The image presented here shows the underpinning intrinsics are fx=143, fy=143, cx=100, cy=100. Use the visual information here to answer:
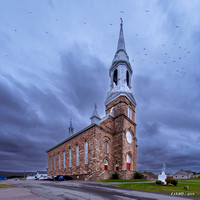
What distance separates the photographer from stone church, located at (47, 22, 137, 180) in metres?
27.0

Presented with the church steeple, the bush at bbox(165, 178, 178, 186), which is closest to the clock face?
the church steeple

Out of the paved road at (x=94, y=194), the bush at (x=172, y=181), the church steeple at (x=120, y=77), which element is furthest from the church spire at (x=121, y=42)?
the paved road at (x=94, y=194)

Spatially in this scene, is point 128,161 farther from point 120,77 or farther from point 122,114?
point 120,77

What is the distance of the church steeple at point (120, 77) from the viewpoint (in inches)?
1364

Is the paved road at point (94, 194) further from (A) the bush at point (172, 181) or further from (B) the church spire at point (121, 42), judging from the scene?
(B) the church spire at point (121, 42)

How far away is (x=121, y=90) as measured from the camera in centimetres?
3400

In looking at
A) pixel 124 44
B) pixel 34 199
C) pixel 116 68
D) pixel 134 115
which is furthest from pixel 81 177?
pixel 124 44

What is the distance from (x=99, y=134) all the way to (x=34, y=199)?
20864mm

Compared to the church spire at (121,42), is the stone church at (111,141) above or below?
below

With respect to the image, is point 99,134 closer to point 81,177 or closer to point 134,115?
point 81,177

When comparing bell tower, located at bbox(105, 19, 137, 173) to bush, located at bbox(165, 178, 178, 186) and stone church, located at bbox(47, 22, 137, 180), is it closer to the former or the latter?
stone church, located at bbox(47, 22, 137, 180)

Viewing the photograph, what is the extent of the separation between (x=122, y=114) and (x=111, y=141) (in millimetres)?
6389

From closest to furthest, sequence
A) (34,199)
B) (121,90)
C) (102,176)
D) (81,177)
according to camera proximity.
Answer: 1. (34,199)
2. (102,176)
3. (81,177)
4. (121,90)

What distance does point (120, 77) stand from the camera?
36062 millimetres
